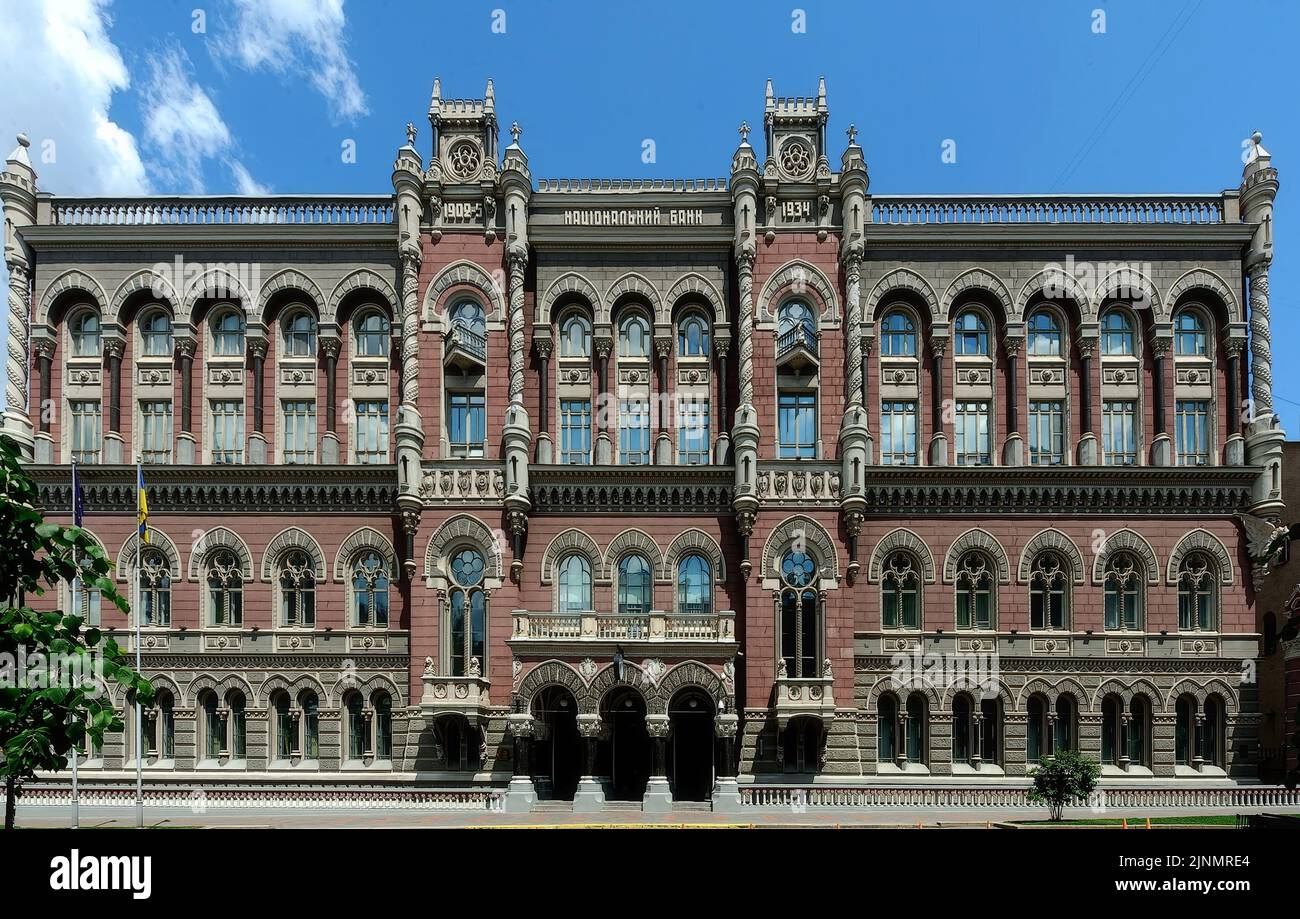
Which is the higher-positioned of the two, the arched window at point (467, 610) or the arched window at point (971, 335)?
the arched window at point (971, 335)

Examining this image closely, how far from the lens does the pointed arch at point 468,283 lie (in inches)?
1457

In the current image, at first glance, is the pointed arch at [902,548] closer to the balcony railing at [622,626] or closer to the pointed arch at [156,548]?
the balcony railing at [622,626]

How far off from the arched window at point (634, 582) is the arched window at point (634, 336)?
27.8 ft

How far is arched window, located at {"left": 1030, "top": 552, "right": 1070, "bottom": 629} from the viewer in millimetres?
36062

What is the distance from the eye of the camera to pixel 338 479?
1443 inches

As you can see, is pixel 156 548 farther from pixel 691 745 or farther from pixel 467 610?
pixel 691 745

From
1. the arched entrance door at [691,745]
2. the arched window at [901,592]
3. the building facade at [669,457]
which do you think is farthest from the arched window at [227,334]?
the arched window at [901,592]

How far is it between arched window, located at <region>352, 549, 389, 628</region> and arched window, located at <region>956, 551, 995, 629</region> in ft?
74.2

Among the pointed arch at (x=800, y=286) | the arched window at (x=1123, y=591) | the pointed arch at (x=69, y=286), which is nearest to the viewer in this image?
the arched window at (x=1123, y=591)

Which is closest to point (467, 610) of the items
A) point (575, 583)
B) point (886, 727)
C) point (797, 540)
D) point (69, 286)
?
point (575, 583)

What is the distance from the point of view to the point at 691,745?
33844 millimetres
